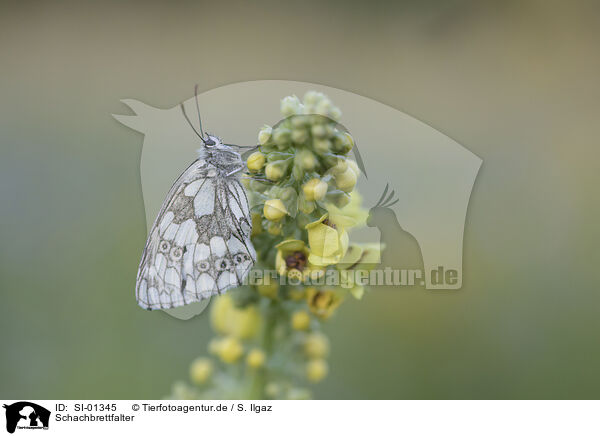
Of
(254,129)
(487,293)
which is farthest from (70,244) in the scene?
(487,293)

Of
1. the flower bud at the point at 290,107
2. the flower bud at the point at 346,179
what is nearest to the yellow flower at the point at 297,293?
the flower bud at the point at 346,179

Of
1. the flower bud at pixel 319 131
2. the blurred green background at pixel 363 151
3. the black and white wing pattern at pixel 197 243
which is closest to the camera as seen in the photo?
the flower bud at pixel 319 131

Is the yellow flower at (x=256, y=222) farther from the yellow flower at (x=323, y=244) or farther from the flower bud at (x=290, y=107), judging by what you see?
the flower bud at (x=290, y=107)

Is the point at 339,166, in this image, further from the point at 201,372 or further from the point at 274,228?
the point at 201,372

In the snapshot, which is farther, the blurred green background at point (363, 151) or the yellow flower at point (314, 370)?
the blurred green background at point (363, 151)

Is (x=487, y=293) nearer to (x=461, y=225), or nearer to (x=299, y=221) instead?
(x=461, y=225)

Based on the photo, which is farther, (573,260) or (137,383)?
(573,260)

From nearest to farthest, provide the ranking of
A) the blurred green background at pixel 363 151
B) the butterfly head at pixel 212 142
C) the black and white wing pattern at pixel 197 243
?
the black and white wing pattern at pixel 197 243
the butterfly head at pixel 212 142
the blurred green background at pixel 363 151
